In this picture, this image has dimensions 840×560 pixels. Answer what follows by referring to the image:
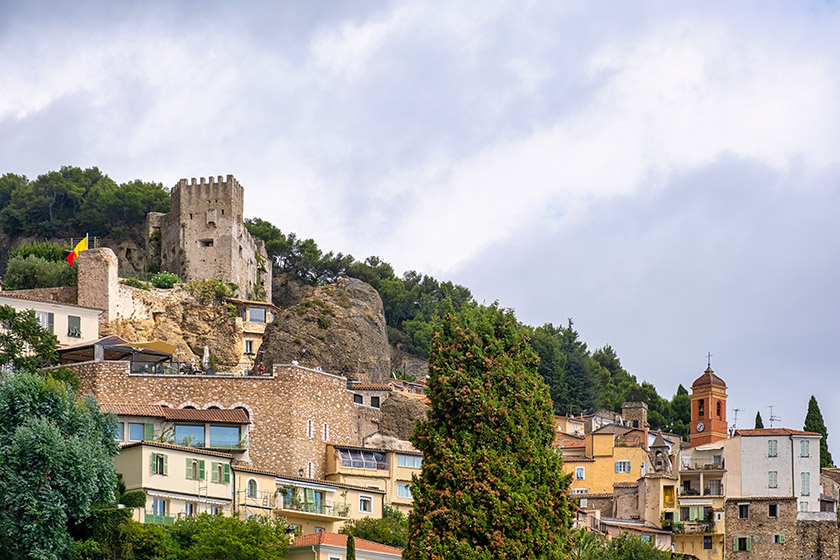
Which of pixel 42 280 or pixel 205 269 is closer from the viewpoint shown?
pixel 42 280

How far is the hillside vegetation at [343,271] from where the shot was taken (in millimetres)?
98750

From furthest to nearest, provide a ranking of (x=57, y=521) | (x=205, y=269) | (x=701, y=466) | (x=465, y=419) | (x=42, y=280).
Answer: (x=205, y=269) < (x=42, y=280) < (x=701, y=466) < (x=57, y=521) < (x=465, y=419)

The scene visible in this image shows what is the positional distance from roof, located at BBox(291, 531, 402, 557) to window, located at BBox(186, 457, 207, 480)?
422 centimetres

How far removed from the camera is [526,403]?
43438 mm

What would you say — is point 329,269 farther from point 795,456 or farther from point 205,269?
point 795,456

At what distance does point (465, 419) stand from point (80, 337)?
32.5 m

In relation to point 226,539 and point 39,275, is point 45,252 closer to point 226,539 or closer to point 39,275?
point 39,275

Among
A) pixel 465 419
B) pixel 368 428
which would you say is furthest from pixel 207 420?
pixel 465 419

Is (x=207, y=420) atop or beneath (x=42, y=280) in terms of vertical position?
beneath

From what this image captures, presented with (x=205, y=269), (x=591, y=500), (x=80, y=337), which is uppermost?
(x=205, y=269)

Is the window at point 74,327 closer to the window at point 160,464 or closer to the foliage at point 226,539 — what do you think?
the window at point 160,464

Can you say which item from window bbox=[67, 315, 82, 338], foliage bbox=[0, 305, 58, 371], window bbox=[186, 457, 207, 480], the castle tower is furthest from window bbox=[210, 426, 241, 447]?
the castle tower

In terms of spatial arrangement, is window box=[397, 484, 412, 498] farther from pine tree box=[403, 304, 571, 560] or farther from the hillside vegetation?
the hillside vegetation

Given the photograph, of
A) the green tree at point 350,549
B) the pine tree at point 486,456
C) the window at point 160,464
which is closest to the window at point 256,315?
the window at point 160,464
